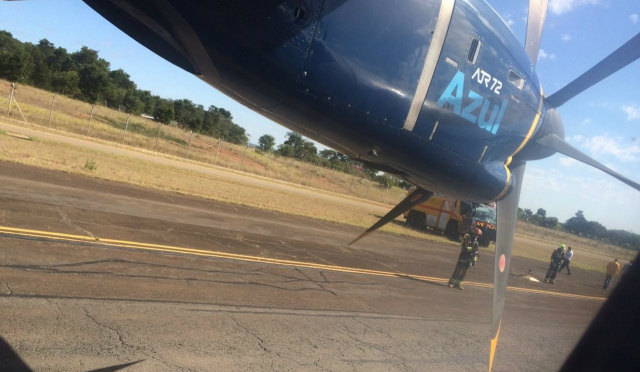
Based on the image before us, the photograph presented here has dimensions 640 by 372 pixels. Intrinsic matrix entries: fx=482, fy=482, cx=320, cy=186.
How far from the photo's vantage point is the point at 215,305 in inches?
290

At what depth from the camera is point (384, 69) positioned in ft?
11.9

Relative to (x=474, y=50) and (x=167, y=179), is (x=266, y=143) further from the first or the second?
(x=474, y=50)

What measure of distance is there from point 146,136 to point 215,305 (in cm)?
3018

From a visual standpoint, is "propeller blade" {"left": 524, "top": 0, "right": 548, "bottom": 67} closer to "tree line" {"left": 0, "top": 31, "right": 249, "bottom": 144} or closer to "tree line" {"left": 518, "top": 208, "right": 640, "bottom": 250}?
"tree line" {"left": 518, "top": 208, "right": 640, "bottom": 250}

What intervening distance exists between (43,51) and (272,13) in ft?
128

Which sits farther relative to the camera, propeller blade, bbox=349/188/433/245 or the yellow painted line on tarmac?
the yellow painted line on tarmac

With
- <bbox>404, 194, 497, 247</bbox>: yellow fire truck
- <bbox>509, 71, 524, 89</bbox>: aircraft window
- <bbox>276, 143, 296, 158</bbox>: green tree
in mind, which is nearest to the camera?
<bbox>509, 71, 524, 89</bbox>: aircraft window

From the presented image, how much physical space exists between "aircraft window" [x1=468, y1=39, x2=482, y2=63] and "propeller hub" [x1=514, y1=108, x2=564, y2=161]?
1.60m

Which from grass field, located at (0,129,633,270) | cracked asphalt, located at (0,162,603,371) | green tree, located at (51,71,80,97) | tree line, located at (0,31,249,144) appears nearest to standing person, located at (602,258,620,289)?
grass field, located at (0,129,633,270)

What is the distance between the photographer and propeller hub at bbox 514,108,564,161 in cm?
528

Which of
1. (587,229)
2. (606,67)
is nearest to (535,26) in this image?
(606,67)

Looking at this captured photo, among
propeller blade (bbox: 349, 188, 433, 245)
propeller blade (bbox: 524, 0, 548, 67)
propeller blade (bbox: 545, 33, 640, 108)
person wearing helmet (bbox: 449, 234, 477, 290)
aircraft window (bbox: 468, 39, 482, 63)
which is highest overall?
propeller blade (bbox: 524, 0, 548, 67)

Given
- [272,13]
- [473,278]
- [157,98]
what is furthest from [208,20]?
[157,98]

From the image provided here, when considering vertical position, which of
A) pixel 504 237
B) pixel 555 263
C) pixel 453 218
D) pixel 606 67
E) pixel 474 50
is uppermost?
pixel 606 67
